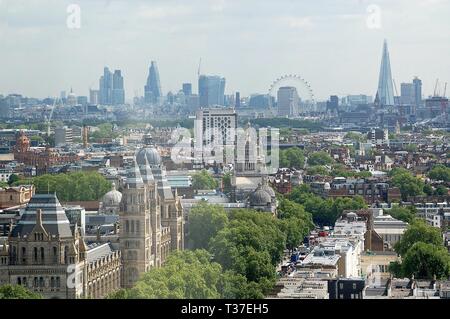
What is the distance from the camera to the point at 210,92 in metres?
35.0

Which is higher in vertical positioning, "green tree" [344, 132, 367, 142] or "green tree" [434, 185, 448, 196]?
"green tree" [344, 132, 367, 142]

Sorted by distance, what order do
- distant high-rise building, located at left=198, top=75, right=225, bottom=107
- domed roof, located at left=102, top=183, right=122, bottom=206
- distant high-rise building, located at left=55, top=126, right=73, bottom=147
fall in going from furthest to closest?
1. distant high-rise building, located at left=55, top=126, right=73, bottom=147
2. distant high-rise building, located at left=198, top=75, right=225, bottom=107
3. domed roof, located at left=102, top=183, right=122, bottom=206

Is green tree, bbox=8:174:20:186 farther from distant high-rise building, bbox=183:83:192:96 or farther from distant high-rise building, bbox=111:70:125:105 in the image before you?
distant high-rise building, bbox=183:83:192:96

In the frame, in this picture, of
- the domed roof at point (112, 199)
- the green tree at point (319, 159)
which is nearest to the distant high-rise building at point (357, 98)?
the green tree at point (319, 159)

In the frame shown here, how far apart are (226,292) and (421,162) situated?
28.1 metres

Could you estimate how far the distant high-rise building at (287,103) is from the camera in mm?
48159

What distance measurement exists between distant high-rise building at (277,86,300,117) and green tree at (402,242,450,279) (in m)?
31.0

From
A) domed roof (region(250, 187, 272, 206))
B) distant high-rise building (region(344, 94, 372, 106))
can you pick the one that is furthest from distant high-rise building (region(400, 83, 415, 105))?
domed roof (region(250, 187, 272, 206))

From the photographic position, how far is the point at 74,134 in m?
44.2

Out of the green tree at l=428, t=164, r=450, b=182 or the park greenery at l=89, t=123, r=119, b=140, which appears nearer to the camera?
the green tree at l=428, t=164, r=450, b=182

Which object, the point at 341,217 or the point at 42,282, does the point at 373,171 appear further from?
the point at 42,282

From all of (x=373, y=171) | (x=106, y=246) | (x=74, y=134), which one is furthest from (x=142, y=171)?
(x=74, y=134)

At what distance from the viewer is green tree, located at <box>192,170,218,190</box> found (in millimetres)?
26516

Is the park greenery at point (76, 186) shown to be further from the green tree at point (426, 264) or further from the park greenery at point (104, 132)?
the park greenery at point (104, 132)
